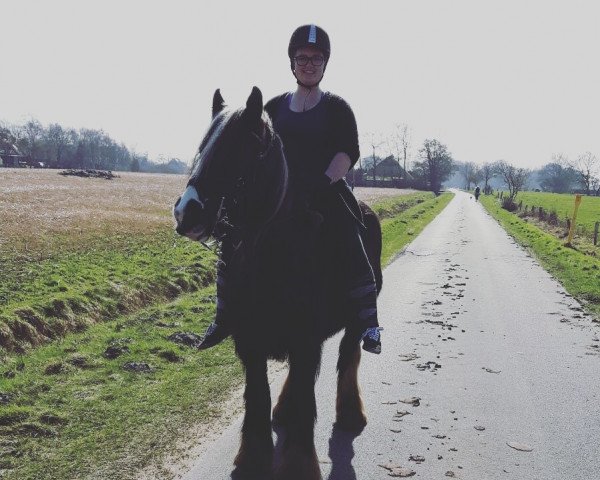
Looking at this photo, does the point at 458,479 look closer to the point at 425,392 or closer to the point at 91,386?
the point at 425,392

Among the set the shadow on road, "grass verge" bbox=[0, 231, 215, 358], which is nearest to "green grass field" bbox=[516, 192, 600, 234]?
"grass verge" bbox=[0, 231, 215, 358]

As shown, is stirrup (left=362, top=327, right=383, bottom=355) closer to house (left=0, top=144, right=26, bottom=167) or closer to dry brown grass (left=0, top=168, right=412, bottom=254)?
dry brown grass (left=0, top=168, right=412, bottom=254)

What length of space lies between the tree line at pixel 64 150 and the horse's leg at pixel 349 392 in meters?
89.4

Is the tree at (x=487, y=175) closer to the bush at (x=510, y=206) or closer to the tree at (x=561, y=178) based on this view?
the tree at (x=561, y=178)

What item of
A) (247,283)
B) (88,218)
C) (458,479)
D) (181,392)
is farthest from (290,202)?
(88,218)

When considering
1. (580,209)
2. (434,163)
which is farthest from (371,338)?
(434,163)

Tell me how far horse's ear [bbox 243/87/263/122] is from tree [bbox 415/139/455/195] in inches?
4184

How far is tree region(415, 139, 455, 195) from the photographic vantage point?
347 feet

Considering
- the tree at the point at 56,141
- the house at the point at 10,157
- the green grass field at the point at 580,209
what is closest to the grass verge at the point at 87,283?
the green grass field at the point at 580,209

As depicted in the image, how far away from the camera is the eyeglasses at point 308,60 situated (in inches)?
151

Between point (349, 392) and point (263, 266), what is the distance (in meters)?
2.23

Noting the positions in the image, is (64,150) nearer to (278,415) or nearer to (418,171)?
(418,171)

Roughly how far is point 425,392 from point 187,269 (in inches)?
291

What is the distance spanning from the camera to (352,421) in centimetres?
481
